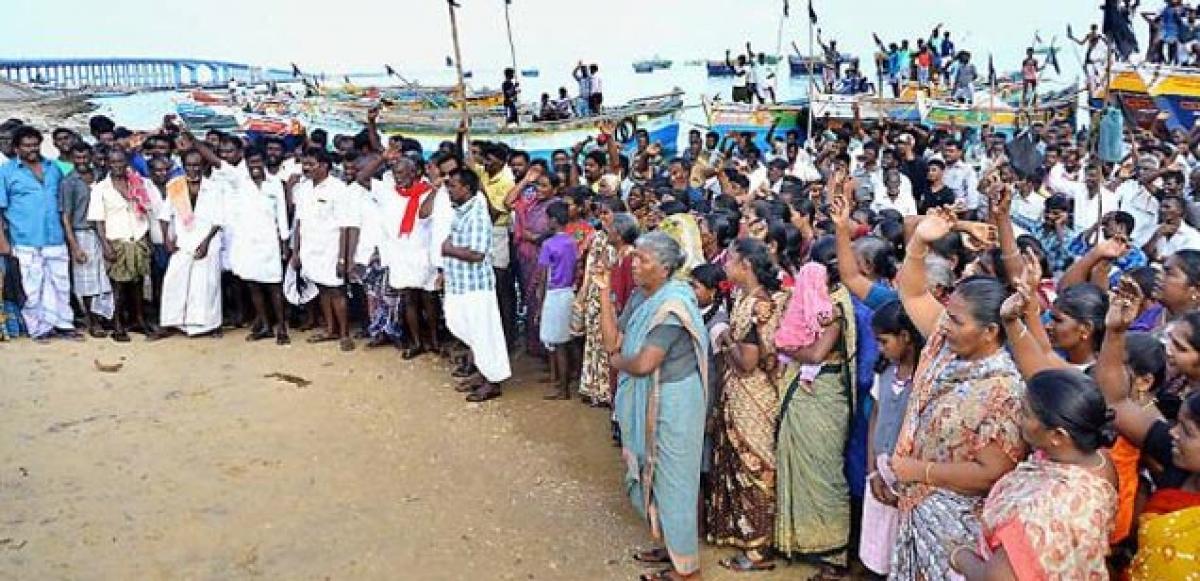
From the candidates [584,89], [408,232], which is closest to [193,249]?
[408,232]

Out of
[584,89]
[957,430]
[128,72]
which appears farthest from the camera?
[128,72]

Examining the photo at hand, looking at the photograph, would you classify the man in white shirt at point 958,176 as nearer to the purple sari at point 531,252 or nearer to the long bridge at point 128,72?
the purple sari at point 531,252

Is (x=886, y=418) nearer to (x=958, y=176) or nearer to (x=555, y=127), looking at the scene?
(x=958, y=176)

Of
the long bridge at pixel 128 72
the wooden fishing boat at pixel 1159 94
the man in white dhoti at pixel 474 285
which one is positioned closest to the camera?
the man in white dhoti at pixel 474 285

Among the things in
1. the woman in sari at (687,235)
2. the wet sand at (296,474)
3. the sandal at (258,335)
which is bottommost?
the wet sand at (296,474)

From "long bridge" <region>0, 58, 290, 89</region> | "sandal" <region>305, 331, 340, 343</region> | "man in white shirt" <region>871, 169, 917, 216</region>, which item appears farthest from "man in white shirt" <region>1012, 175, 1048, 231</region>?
"long bridge" <region>0, 58, 290, 89</region>

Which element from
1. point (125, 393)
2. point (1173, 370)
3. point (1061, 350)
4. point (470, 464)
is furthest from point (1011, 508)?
point (125, 393)

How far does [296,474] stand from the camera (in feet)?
17.9

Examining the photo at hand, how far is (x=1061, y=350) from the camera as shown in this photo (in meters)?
3.36

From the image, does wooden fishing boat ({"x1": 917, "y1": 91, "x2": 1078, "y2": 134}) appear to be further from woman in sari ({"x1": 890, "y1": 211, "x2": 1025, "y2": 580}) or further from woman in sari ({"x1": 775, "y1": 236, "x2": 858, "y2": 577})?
woman in sari ({"x1": 890, "y1": 211, "x2": 1025, "y2": 580})

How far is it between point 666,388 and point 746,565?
903mm

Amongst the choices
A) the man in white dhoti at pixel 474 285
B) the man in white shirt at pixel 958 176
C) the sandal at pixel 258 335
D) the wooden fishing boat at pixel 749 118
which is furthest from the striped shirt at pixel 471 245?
the wooden fishing boat at pixel 749 118

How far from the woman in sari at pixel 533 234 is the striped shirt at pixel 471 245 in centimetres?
47

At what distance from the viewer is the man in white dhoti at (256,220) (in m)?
7.81
